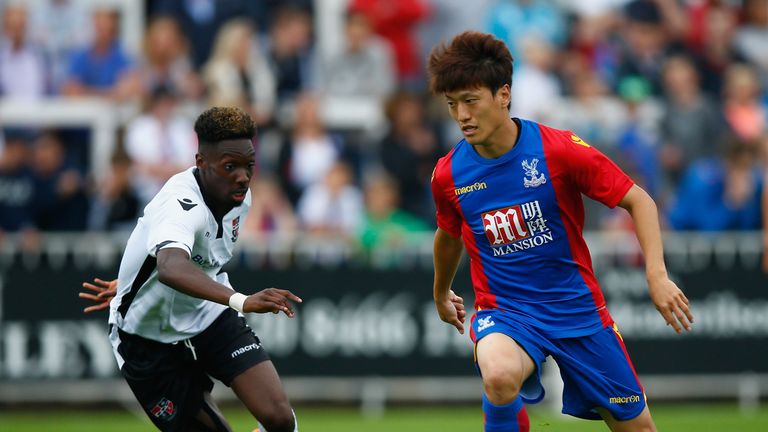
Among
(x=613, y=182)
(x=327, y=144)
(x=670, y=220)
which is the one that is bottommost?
(x=670, y=220)

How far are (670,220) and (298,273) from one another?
4138mm

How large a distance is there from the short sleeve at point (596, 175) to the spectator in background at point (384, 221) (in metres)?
6.20

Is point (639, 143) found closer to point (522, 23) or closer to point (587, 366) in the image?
point (522, 23)

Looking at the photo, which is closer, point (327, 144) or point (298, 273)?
point (298, 273)

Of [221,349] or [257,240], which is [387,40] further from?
Answer: [221,349]

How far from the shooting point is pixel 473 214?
23.5 feet

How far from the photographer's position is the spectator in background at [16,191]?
1326 centimetres

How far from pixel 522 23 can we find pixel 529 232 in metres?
8.86

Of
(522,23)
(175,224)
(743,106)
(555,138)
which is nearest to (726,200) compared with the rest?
(743,106)

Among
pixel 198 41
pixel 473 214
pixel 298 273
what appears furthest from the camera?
pixel 198 41

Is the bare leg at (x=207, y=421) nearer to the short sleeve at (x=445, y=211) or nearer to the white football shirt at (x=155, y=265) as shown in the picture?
the white football shirt at (x=155, y=265)

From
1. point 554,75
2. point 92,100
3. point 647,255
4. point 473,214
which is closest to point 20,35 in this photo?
point 92,100

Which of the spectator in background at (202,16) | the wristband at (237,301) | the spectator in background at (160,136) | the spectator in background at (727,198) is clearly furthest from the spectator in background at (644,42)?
the wristband at (237,301)

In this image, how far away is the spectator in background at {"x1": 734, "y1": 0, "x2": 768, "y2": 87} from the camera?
55.4 ft
